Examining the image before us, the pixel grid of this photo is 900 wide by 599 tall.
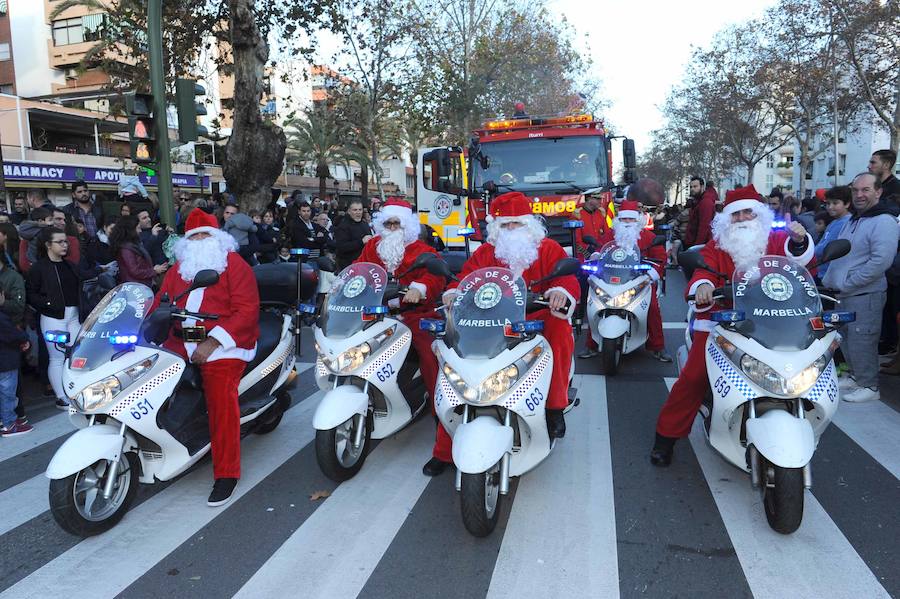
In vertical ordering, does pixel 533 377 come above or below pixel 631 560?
above

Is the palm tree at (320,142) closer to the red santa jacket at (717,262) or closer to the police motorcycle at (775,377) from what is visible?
the red santa jacket at (717,262)

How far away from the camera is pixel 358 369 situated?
448cm

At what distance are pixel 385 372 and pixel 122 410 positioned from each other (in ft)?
5.37

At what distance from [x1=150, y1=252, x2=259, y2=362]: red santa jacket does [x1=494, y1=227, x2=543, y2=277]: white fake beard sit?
1.76m

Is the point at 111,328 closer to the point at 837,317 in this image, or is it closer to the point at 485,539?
the point at 485,539

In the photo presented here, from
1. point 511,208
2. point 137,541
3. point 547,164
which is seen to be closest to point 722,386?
point 511,208

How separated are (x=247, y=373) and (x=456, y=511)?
180 cm

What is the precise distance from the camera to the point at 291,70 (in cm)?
2133

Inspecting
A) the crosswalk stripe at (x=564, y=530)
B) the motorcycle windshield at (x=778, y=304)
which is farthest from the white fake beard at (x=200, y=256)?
the motorcycle windshield at (x=778, y=304)

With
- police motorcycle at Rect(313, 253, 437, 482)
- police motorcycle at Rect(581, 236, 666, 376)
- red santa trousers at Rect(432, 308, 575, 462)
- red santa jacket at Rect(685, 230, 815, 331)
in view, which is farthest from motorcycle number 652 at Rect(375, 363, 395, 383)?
police motorcycle at Rect(581, 236, 666, 376)

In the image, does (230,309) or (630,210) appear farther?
(630,210)

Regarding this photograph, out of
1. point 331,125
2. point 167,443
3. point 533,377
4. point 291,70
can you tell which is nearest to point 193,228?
point 167,443

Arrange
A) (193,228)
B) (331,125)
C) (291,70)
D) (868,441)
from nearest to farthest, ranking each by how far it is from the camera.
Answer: (193,228) → (868,441) → (291,70) → (331,125)

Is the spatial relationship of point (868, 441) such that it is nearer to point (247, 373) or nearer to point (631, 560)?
point (631, 560)
